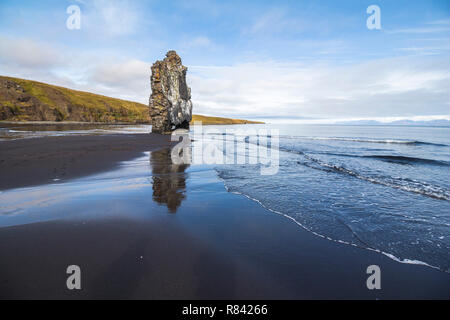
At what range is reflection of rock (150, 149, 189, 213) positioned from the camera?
6344 mm

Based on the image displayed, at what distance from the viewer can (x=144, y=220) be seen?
194 inches

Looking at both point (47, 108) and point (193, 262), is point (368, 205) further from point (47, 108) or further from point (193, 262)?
point (47, 108)

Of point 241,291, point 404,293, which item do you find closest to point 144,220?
point 241,291

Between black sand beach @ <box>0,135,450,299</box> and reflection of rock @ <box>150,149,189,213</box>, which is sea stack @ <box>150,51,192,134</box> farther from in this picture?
black sand beach @ <box>0,135,450,299</box>

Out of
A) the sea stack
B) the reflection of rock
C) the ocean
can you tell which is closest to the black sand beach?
the ocean

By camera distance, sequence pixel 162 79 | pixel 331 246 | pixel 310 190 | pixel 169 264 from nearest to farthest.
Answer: pixel 169 264
pixel 331 246
pixel 310 190
pixel 162 79

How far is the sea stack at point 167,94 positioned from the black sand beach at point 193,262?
36471 millimetres

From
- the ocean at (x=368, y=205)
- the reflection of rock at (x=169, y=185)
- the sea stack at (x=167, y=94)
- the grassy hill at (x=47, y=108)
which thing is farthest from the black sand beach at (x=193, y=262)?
the grassy hill at (x=47, y=108)

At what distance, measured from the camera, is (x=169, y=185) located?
8086 mm

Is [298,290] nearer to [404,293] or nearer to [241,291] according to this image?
[241,291]

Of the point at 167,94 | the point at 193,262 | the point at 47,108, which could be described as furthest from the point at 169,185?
the point at 47,108

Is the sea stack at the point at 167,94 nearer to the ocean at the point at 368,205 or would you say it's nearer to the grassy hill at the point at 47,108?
the ocean at the point at 368,205

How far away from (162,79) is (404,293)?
4303 centimetres

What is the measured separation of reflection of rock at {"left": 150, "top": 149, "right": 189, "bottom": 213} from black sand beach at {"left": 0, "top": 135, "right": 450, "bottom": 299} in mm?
959
